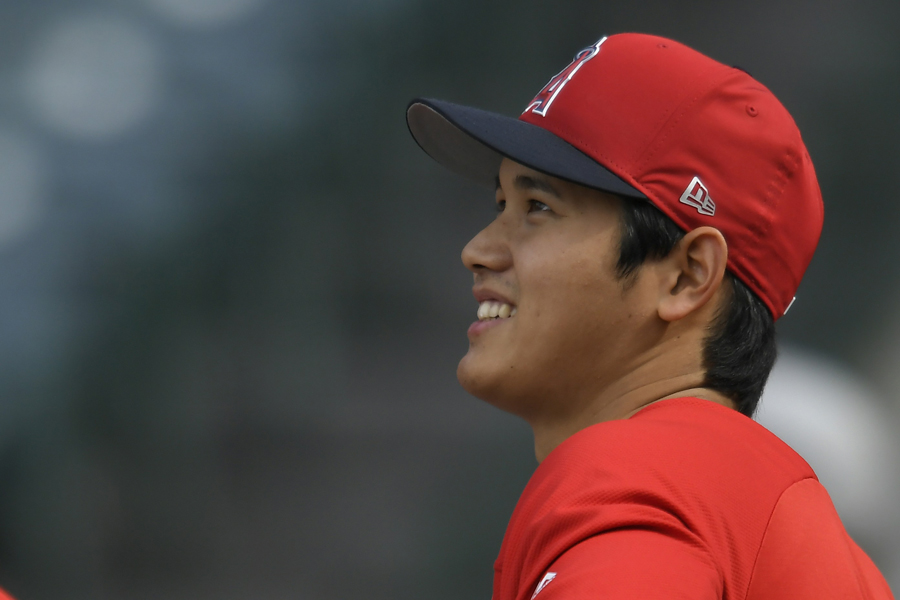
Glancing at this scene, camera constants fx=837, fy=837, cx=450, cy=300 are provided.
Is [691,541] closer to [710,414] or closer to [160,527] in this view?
[710,414]

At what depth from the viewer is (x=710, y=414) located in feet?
2.60

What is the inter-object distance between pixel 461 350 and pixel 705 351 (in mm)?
1388

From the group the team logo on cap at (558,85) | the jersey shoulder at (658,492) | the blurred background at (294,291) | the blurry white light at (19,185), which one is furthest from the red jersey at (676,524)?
the blurry white light at (19,185)

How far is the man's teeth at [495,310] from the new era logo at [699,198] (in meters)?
0.24

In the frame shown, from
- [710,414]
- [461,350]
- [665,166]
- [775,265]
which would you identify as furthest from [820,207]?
[461,350]

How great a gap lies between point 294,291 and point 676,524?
71.0 inches

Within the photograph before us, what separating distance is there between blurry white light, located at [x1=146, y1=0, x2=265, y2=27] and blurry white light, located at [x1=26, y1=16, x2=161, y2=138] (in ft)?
0.33

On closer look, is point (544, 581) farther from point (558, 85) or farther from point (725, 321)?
point (558, 85)

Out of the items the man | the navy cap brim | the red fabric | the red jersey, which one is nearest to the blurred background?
the navy cap brim

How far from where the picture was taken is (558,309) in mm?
936

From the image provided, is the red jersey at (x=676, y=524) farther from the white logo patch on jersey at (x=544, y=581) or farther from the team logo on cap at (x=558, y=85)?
the team logo on cap at (x=558, y=85)

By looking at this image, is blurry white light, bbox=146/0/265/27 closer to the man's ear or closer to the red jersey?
the man's ear

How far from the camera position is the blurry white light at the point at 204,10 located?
7.53 feet

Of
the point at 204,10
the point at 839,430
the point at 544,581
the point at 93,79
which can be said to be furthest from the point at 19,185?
the point at 839,430
